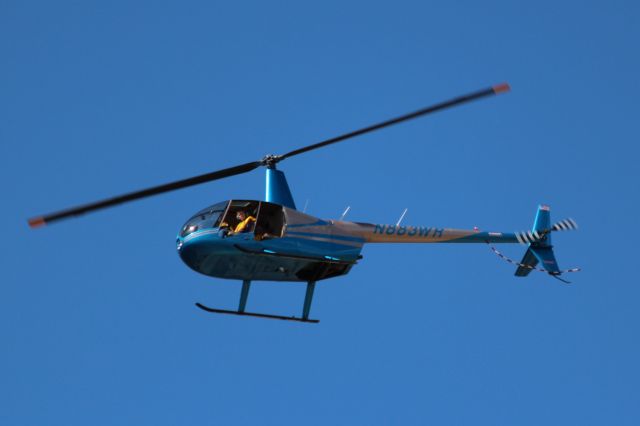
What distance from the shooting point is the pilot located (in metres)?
19.9

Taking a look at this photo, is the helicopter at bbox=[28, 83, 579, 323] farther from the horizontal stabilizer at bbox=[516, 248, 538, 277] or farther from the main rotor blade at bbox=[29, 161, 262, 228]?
the horizontal stabilizer at bbox=[516, 248, 538, 277]

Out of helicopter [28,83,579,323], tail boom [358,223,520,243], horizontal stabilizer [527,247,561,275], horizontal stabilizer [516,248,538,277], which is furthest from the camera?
horizontal stabilizer [516,248,538,277]

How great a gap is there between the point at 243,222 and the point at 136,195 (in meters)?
3.00

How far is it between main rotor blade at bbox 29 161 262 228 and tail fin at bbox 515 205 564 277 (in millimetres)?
7462

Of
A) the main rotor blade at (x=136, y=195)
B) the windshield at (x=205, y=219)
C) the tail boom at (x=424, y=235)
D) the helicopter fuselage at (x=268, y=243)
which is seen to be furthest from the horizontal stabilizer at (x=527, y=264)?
the windshield at (x=205, y=219)

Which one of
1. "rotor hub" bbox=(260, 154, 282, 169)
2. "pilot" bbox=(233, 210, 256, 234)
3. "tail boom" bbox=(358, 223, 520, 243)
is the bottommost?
"pilot" bbox=(233, 210, 256, 234)

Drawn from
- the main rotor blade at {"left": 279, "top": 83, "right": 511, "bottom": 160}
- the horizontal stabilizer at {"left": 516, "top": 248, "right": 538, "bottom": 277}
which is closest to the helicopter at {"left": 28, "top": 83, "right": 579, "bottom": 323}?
the main rotor blade at {"left": 279, "top": 83, "right": 511, "bottom": 160}

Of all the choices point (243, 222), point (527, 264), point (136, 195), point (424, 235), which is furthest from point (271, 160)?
point (527, 264)

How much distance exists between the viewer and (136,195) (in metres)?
17.5

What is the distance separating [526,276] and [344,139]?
23.6 feet

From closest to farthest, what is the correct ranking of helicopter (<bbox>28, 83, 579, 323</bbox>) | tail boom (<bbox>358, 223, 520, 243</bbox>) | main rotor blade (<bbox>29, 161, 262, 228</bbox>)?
main rotor blade (<bbox>29, 161, 262, 228</bbox>) < helicopter (<bbox>28, 83, 579, 323</bbox>) < tail boom (<bbox>358, 223, 520, 243</bbox>)

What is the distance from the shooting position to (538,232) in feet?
81.2

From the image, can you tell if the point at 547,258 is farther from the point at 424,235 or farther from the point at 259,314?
the point at 259,314

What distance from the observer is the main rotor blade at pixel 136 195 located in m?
16.3
